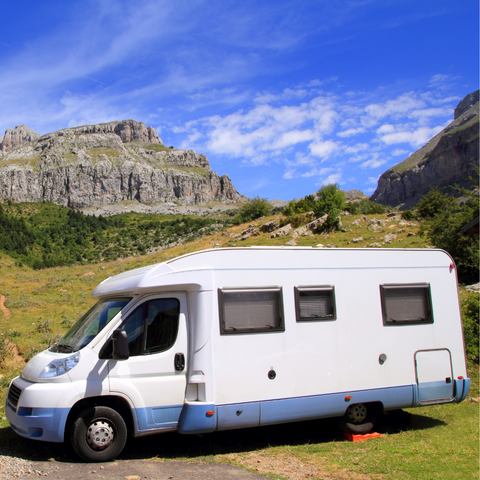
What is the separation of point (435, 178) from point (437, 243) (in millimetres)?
135573

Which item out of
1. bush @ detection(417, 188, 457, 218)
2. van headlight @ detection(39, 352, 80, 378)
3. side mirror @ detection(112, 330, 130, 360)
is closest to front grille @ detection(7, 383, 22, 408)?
van headlight @ detection(39, 352, 80, 378)

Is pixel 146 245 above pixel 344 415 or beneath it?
above

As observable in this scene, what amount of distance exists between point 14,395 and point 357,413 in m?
5.39

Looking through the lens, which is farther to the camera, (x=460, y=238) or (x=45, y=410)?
(x=460, y=238)

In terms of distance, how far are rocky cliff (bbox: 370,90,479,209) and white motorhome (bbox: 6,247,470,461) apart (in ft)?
414

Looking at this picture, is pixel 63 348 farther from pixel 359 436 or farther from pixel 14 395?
pixel 359 436

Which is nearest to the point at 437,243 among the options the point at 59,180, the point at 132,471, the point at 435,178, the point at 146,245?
the point at 132,471

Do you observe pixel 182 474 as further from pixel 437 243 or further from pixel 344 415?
pixel 437 243

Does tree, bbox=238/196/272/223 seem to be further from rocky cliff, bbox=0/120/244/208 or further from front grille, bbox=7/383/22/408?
rocky cliff, bbox=0/120/244/208

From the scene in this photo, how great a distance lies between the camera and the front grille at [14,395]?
546 cm

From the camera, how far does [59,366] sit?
5383 mm

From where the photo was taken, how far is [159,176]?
185000 millimetres

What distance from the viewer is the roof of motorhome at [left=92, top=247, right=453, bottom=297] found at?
19.3 feet

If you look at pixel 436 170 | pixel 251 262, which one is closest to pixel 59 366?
pixel 251 262
